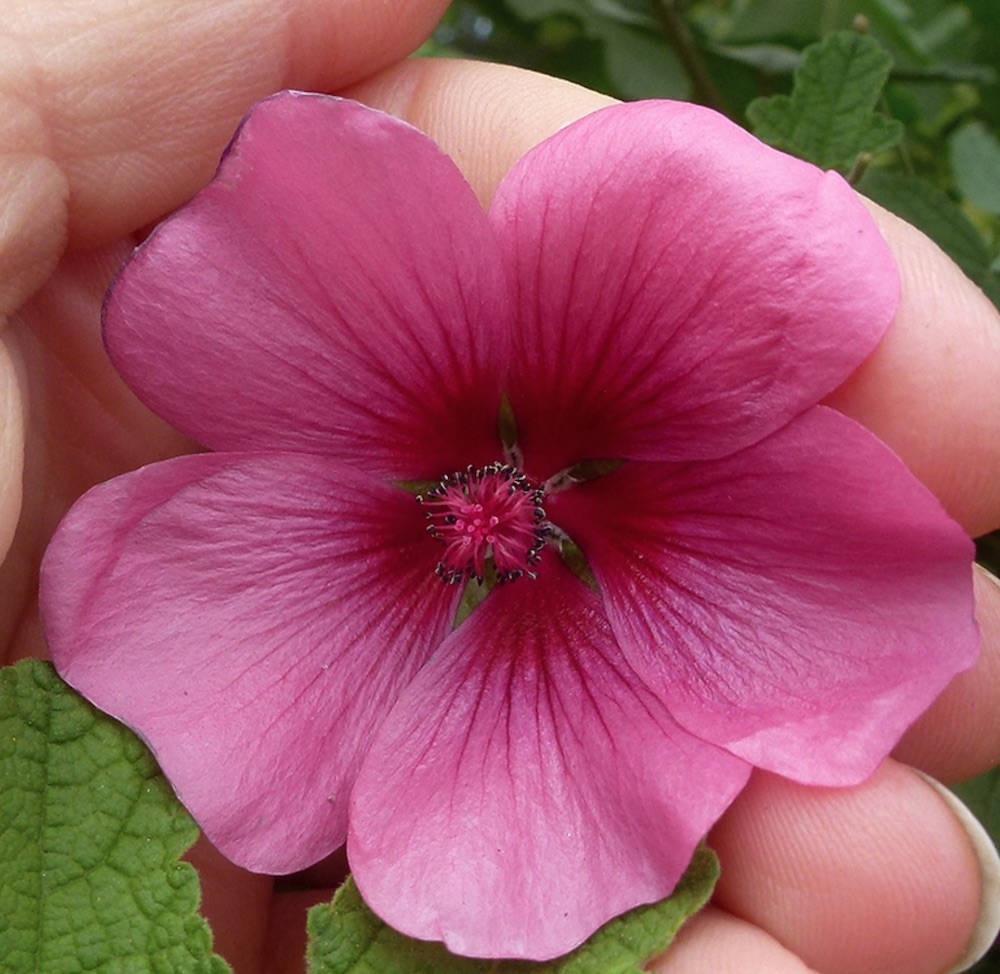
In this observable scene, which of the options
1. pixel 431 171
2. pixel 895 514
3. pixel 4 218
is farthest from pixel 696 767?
pixel 4 218

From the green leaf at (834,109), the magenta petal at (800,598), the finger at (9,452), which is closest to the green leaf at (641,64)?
the green leaf at (834,109)

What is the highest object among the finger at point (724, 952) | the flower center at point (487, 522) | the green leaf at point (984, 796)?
the flower center at point (487, 522)

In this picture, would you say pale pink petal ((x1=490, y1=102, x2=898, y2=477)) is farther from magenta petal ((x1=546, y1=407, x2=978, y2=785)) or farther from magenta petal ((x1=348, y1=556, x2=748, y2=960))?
magenta petal ((x1=348, y1=556, x2=748, y2=960))

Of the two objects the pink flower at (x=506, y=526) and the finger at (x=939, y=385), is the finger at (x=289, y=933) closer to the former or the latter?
the pink flower at (x=506, y=526)

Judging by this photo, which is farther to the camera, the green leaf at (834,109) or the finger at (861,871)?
the green leaf at (834,109)

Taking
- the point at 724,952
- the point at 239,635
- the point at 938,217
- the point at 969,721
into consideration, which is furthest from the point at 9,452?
the point at 938,217

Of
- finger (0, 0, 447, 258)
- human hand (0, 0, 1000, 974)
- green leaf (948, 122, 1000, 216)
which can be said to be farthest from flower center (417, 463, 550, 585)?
green leaf (948, 122, 1000, 216)

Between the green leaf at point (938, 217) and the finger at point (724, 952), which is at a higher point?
the green leaf at point (938, 217)
